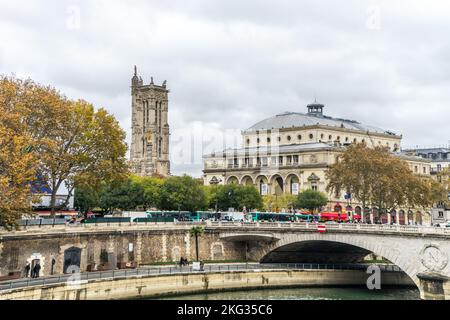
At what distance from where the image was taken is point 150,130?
572 feet

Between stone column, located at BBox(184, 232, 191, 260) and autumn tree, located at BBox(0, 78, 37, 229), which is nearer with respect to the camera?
autumn tree, located at BBox(0, 78, 37, 229)

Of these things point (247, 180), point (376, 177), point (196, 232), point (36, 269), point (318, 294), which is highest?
point (247, 180)

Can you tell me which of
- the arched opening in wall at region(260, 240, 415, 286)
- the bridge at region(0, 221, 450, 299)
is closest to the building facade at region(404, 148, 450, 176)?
the arched opening in wall at region(260, 240, 415, 286)

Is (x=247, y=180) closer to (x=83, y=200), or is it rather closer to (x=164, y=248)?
(x=83, y=200)

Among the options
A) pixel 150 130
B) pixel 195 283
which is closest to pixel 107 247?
pixel 195 283

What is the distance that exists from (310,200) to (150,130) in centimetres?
8613

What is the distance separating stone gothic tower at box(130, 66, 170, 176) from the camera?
171 metres

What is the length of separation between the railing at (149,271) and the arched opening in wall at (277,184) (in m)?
50.6

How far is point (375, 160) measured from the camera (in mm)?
74875

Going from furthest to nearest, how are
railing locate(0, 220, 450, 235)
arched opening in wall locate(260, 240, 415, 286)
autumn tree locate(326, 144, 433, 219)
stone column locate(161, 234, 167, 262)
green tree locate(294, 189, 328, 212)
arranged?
green tree locate(294, 189, 328, 212) → autumn tree locate(326, 144, 433, 219) → arched opening in wall locate(260, 240, 415, 286) → stone column locate(161, 234, 167, 262) → railing locate(0, 220, 450, 235)

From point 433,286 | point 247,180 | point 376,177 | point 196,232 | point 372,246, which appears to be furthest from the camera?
point 247,180

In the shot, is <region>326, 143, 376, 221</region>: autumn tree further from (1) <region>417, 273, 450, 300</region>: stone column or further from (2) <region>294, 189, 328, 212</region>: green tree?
(1) <region>417, 273, 450, 300</region>: stone column

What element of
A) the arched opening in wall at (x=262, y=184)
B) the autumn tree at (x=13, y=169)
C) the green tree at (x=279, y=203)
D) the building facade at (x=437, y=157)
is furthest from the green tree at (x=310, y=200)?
the autumn tree at (x=13, y=169)
